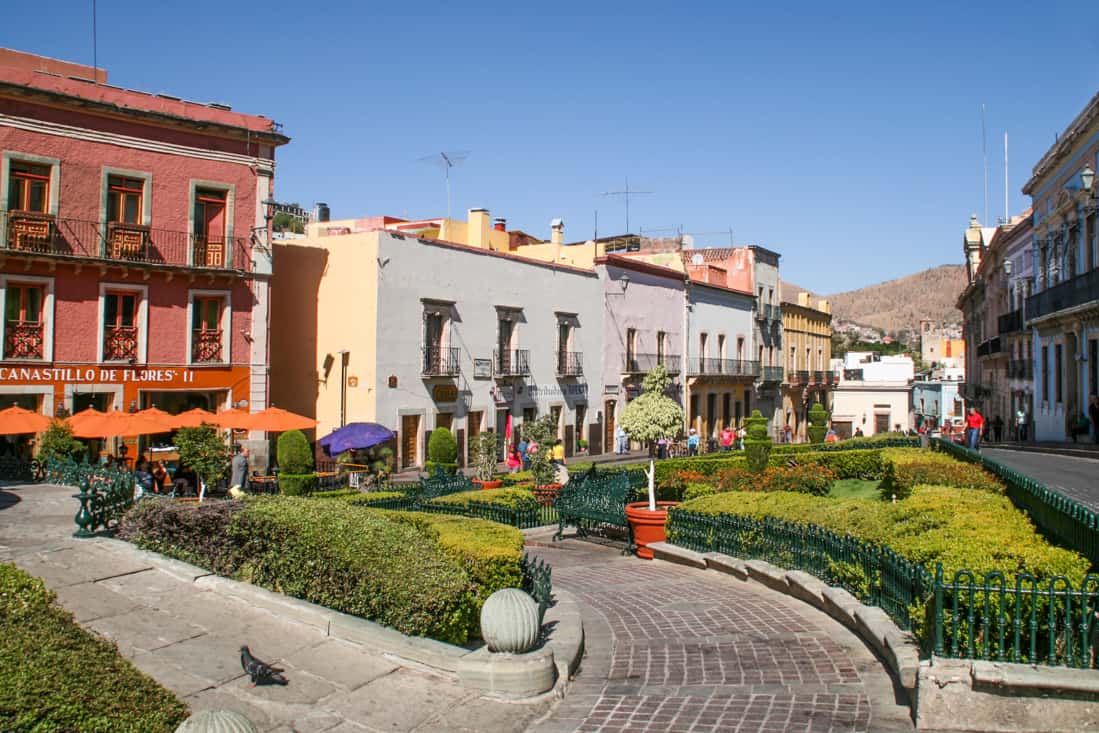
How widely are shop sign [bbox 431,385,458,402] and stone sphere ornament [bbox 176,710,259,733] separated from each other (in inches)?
978

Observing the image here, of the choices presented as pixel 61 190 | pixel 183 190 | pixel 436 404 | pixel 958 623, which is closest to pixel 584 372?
pixel 436 404

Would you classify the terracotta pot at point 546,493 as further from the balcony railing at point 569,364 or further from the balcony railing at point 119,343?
the balcony railing at point 569,364

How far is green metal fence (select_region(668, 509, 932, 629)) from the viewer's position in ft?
25.7

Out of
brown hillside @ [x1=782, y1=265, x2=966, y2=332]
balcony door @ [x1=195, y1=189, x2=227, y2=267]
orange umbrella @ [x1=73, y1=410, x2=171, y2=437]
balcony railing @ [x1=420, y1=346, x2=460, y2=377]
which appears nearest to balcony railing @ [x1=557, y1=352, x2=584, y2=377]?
balcony railing @ [x1=420, y1=346, x2=460, y2=377]

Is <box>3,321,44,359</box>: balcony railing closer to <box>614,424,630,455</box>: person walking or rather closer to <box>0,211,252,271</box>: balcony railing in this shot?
<box>0,211,252,271</box>: balcony railing

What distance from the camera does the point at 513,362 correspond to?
33.1 m

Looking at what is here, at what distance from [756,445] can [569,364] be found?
12.3 metres

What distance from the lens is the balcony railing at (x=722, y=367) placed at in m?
45.4

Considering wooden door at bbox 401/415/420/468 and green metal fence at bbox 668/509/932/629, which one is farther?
wooden door at bbox 401/415/420/468

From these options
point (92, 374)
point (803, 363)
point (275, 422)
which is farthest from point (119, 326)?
point (803, 363)

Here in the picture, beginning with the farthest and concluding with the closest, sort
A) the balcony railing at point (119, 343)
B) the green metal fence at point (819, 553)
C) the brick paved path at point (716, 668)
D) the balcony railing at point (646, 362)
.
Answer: the balcony railing at point (646, 362) < the balcony railing at point (119, 343) < the green metal fence at point (819, 553) < the brick paved path at point (716, 668)

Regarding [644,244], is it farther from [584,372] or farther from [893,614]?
[893,614]

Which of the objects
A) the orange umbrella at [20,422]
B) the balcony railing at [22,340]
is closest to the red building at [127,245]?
the balcony railing at [22,340]

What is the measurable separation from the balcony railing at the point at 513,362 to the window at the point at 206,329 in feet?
31.8
